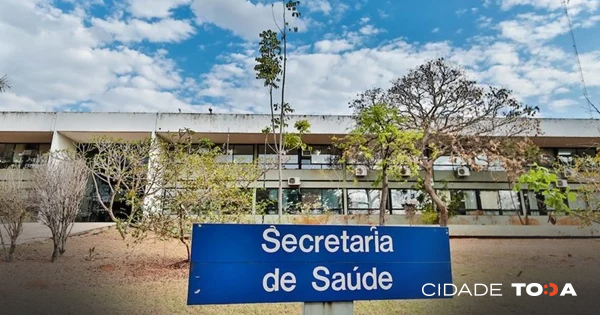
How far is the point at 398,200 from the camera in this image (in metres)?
20.1

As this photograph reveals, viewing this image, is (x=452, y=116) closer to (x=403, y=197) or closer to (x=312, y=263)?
(x=403, y=197)

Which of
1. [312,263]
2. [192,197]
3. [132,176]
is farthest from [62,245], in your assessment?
[312,263]

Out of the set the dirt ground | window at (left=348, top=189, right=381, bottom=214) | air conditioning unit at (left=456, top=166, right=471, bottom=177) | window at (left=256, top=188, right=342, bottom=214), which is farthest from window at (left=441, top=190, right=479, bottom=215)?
the dirt ground

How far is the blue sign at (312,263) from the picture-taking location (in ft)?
7.73

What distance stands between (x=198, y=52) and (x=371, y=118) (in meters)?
5.57

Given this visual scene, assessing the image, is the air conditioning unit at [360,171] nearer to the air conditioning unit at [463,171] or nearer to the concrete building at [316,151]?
the concrete building at [316,151]

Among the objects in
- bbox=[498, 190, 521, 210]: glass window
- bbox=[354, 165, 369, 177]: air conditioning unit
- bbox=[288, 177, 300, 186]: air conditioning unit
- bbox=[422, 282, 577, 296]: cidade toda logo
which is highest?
bbox=[354, 165, 369, 177]: air conditioning unit

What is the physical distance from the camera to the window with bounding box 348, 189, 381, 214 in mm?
19828

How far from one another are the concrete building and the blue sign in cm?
1542

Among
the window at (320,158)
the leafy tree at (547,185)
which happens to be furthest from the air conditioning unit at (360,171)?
the leafy tree at (547,185)

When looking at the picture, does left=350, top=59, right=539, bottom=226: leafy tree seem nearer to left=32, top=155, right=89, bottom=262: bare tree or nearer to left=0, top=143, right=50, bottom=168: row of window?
left=32, top=155, right=89, bottom=262: bare tree

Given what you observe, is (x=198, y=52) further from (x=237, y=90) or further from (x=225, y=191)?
(x=225, y=191)

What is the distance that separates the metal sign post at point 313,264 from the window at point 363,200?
17.4 m

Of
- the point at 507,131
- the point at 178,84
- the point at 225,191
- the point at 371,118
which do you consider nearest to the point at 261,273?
the point at 225,191
